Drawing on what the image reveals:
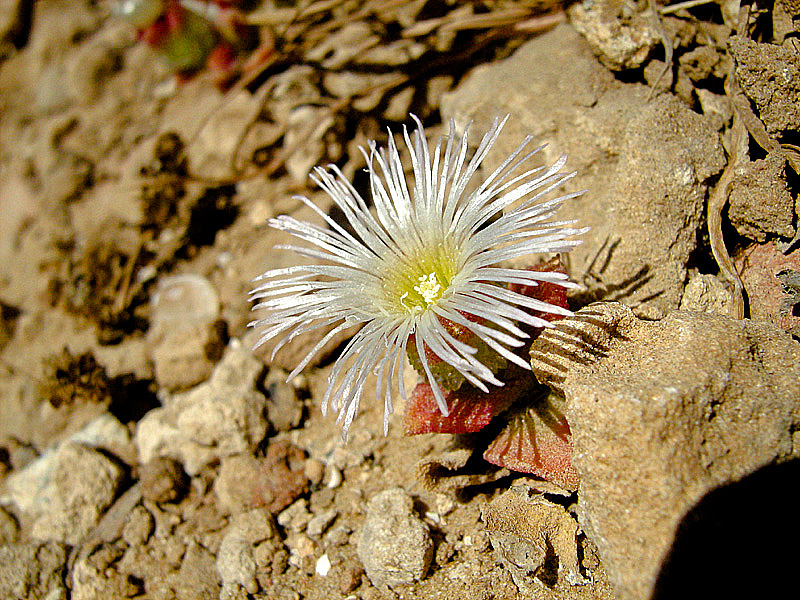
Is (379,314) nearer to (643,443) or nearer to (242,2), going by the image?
(643,443)

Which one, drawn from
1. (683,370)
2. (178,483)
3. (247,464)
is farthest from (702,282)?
(178,483)

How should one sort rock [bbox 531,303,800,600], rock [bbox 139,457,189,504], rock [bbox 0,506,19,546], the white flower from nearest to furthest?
rock [bbox 531,303,800,600] < the white flower < rock [bbox 139,457,189,504] < rock [bbox 0,506,19,546]

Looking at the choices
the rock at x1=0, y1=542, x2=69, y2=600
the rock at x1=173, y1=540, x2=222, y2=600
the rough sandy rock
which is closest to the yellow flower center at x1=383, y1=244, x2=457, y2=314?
the rough sandy rock

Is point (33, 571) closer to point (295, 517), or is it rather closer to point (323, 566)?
point (295, 517)

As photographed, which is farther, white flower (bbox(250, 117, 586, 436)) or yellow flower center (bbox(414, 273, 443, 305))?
yellow flower center (bbox(414, 273, 443, 305))

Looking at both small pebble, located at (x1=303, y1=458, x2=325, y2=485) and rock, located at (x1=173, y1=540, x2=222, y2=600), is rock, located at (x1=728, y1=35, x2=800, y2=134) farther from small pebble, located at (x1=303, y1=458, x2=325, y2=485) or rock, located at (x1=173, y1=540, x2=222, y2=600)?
rock, located at (x1=173, y1=540, x2=222, y2=600)
